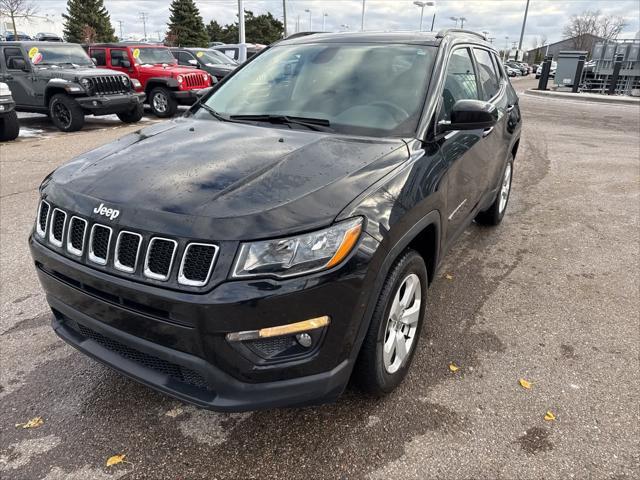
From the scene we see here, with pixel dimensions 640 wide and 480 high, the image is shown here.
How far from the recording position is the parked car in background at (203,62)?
15195 mm

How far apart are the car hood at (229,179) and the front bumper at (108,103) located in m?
8.79

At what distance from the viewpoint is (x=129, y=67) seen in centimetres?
1318

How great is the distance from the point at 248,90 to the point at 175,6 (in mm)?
54812

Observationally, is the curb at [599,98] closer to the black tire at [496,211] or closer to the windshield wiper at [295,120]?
the black tire at [496,211]

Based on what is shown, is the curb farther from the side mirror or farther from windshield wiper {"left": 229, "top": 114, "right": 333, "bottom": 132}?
windshield wiper {"left": 229, "top": 114, "right": 333, "bottom": 132}

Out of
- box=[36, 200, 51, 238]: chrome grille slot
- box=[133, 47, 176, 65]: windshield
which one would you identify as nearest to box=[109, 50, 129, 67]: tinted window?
box=[133, 47, 176, 65]: windshield

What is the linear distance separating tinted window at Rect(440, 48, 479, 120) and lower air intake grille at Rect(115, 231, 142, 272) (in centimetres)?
186

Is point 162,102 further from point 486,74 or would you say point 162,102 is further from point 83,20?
point 83,20

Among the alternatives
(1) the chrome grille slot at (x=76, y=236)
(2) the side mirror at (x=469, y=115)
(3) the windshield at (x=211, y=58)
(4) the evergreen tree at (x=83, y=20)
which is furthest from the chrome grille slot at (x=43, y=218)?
(4) the evergreen tree at (x=83, y=20)

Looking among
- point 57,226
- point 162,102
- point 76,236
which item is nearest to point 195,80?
point 162,102

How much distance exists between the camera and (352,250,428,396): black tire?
7.01 ft

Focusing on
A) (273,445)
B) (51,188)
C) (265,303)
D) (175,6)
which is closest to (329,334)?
(265,303)

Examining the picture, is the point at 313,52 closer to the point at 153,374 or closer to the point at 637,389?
the point at 153,374

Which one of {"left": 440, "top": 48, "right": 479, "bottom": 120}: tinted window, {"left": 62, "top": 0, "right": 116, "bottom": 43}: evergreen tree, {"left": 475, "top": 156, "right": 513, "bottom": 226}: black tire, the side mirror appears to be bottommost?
{"left": 475, "top": 156, "right": 513, "bottom": 226}: black tire
